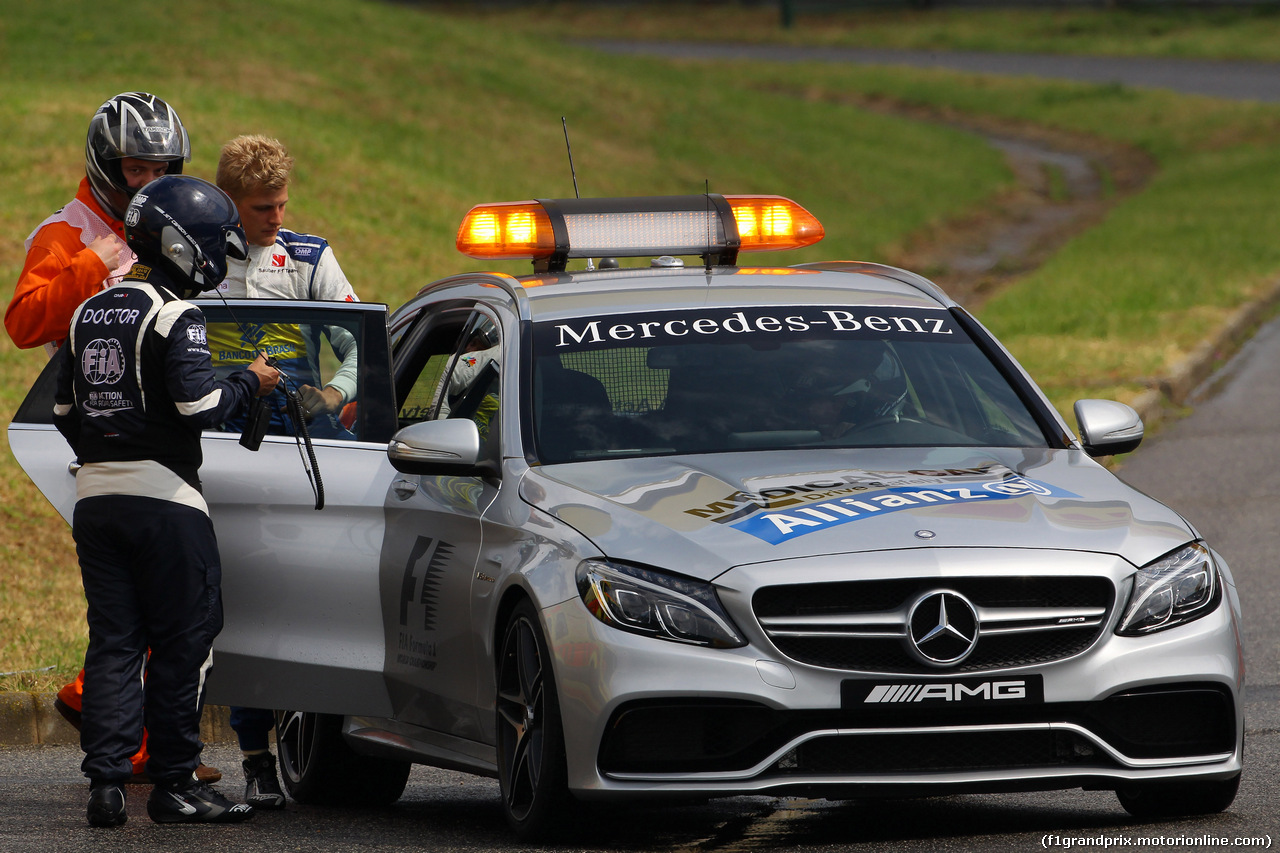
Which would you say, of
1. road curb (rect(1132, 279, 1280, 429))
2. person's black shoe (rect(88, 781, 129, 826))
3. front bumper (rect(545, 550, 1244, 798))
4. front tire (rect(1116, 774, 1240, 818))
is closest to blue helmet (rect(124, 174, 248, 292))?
person's black shoe (rect(88, 781, 129, 826))

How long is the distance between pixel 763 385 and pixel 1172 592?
4.89ft

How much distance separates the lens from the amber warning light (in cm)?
704

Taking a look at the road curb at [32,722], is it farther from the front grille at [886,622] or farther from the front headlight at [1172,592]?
the front headlight at [1172,592]

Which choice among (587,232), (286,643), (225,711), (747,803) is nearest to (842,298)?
(587,232)

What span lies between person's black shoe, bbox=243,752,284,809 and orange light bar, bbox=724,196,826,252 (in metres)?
2.51

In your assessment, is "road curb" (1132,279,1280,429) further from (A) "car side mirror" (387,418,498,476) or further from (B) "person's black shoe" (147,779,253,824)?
(B) "person's black shoe" (147,779,253,824)

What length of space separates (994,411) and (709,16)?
54137 millimetres

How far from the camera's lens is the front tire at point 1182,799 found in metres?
5.24

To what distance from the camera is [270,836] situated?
227 inches

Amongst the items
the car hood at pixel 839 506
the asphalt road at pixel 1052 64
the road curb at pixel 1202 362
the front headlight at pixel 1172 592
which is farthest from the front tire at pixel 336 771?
the asphalt road at pixel 1052 64

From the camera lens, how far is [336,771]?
6.77 meters

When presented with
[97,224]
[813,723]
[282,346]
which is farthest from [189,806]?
[813,723]

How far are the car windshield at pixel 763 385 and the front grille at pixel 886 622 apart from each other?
104cm

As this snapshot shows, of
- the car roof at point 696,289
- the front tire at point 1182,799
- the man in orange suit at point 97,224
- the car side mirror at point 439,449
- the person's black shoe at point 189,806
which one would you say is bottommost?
the person's black shoe at point 189,806
